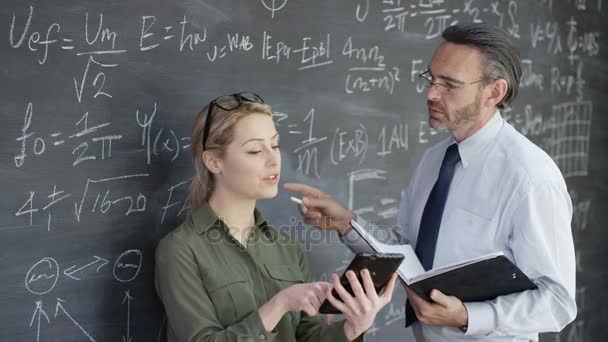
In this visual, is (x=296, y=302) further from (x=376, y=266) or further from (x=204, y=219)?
(x=204, y=219)

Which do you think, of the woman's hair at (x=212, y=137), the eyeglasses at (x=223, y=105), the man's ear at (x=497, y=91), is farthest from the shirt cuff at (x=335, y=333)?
the man's ear at (x=497, y=91)

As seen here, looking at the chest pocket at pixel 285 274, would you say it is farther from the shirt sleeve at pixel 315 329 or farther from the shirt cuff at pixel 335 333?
the shirt cuff at pixel 335 333

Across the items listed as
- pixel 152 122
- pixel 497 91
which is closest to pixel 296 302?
pixel 152 122

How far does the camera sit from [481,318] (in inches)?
A: 83.6

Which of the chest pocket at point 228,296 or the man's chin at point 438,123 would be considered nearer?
the chest pocket at point 228,296

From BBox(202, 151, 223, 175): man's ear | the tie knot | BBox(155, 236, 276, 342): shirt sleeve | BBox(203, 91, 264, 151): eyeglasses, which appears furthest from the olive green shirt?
the tie knot

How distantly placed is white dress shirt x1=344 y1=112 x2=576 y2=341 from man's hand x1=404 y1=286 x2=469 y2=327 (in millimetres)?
A: 29

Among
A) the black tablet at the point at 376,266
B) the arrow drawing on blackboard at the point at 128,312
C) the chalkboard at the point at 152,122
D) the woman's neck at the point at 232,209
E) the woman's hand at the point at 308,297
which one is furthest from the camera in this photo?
the arrow drawing on blackboard at the point at 128,312

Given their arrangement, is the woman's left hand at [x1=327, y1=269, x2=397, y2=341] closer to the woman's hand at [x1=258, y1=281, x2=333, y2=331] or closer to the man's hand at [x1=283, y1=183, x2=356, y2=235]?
the woman's hand at [x1=258, y1=281, x2=333, y2=331]

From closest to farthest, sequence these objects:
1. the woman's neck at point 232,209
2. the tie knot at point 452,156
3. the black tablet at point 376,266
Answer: the black tablet at point 376,266
the woman's neck at point 232,209
the tie knot at point 452,156

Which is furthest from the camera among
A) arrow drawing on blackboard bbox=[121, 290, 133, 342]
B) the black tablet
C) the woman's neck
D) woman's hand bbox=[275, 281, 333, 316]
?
arrow drawing on blackboard bbox=[121, 290, 133, 342]

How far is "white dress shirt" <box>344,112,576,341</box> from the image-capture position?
2.13 m

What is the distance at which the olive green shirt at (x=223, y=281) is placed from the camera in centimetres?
199

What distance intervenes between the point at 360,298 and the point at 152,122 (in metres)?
0.86
